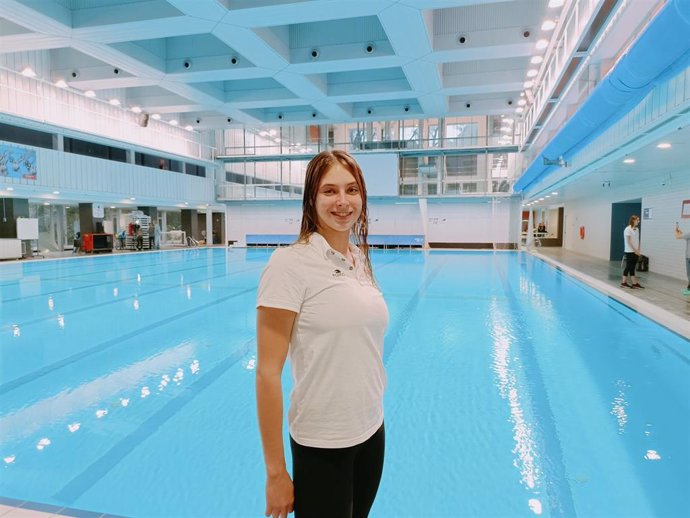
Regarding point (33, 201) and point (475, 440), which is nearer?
point (475, 440)

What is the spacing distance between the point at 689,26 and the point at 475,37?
25.7 ft

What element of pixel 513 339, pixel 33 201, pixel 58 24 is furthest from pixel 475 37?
pixel 33 201

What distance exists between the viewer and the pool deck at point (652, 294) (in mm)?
6275

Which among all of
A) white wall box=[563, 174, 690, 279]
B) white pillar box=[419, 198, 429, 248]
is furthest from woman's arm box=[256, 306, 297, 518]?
white pillar box=[419, 198, 429, 248]

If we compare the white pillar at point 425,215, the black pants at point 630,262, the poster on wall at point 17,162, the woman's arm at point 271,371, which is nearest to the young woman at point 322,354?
the woman's arm at point 271,371

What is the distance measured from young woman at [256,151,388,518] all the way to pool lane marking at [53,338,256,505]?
5.93 feet

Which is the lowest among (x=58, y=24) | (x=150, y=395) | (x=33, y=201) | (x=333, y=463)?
(x=150, y=395)

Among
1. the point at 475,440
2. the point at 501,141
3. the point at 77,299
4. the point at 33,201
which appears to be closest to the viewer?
the point at 475,440

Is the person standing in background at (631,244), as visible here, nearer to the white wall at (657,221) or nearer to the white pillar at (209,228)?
the white wall at (657,221)

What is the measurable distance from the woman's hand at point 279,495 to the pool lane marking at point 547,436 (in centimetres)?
162

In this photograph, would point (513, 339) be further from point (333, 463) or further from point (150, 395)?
point (333, 463)

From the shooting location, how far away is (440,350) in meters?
5.06

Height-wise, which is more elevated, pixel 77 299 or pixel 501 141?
pixel 501 141

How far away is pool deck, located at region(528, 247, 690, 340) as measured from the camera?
6.28 meters
